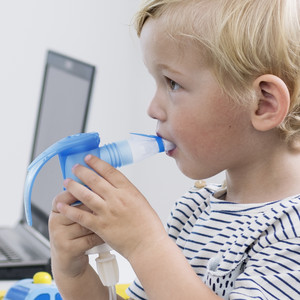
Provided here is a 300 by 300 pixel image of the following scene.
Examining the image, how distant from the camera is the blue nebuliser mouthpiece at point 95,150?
0.69 meters

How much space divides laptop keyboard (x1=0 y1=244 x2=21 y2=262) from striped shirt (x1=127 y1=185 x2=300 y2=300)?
1.29ft

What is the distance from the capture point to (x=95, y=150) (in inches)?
27.9

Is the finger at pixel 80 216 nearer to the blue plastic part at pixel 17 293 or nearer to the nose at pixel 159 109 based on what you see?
the nose at pixel 159 109

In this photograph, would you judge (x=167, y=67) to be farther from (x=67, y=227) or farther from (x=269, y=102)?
(x=67, y=227)

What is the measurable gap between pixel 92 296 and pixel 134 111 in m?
1.70

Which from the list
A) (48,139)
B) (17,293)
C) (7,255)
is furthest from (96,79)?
(17,293)

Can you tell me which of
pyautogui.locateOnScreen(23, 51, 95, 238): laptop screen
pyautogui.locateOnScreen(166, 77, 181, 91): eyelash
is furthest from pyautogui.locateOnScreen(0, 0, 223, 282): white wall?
pyautogui.locateOnScreen(166, 77, 181, 91): eyelash

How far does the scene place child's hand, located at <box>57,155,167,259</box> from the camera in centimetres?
68

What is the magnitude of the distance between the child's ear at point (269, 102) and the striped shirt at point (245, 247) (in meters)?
0.09

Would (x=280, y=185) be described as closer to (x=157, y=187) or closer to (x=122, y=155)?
(x=122, y=155)

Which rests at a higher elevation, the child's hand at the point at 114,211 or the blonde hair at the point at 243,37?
the blonde hair at the point at 243,37

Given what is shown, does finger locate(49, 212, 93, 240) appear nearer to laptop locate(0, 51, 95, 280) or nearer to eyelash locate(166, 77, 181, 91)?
eyelash locate(166, 77, 181, 91)

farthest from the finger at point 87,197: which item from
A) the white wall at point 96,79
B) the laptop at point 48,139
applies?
the white wall at point 96,79

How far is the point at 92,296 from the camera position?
84 cm
